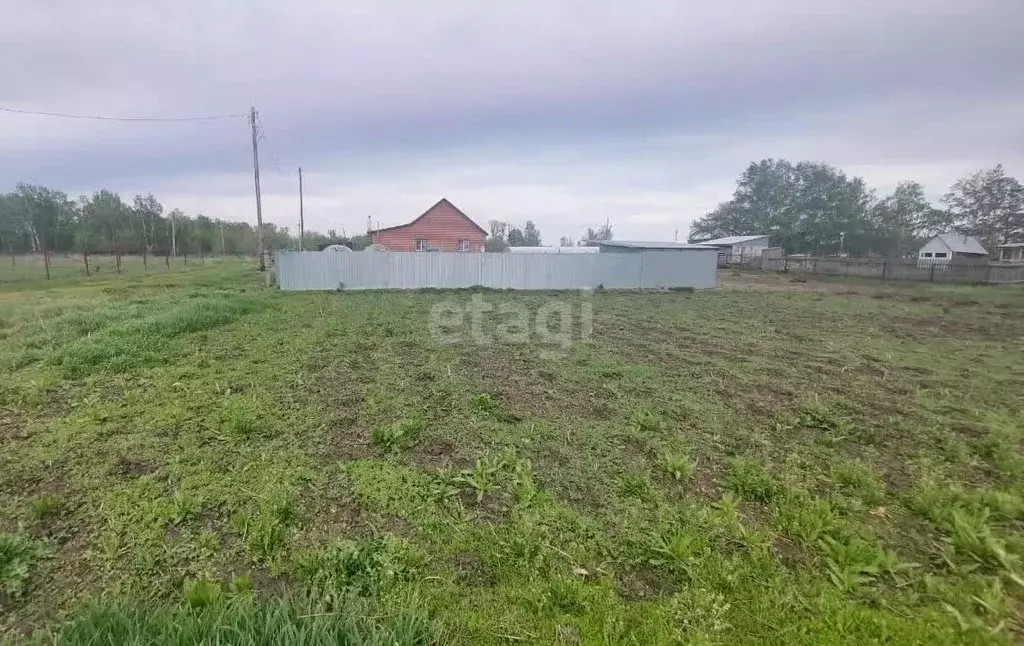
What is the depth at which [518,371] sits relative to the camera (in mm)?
4836

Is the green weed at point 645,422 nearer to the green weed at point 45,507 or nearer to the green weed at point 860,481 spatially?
the green weed at point 860,481

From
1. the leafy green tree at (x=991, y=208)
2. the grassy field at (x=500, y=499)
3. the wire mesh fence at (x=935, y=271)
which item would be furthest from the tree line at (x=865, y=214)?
the grassy field at (x=500, y=499)

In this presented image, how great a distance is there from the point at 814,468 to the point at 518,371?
277 cm

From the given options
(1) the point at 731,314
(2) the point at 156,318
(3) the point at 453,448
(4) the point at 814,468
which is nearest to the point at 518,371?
(3) the point at 453,448

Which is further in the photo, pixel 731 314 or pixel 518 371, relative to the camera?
pixel 731 314

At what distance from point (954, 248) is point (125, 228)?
212 feet

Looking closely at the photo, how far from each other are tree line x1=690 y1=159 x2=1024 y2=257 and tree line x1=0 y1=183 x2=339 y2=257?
40.5 meters

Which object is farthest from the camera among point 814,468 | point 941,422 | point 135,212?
point 135,212

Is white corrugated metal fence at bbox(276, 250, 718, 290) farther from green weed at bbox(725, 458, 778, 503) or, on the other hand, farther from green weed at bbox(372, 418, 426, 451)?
green weed at bbox(725, 458, 778, 503)

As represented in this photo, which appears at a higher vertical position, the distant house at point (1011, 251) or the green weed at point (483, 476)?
the distant house at point (1011, 251)

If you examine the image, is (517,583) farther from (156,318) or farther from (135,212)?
(135,212)

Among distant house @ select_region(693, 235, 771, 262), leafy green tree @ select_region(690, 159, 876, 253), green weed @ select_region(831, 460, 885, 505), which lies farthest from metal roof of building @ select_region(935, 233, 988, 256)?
green weed @ select_region(831, 460, 885, 505)

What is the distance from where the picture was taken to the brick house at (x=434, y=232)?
24453mm

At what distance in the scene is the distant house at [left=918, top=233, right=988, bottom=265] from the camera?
33763mm
